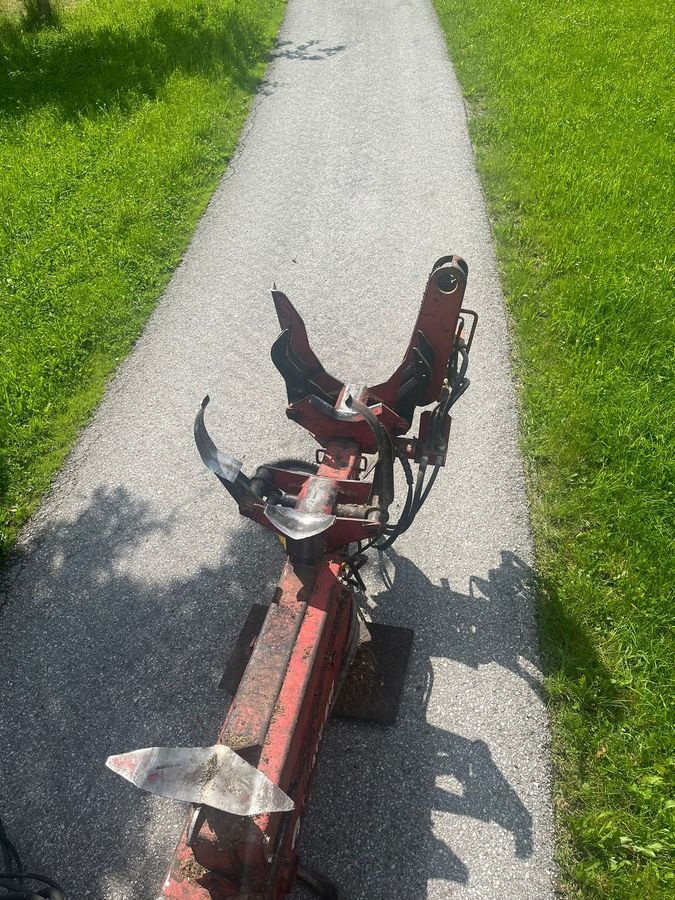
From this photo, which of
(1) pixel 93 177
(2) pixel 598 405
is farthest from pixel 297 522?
(1) pixel 93 177

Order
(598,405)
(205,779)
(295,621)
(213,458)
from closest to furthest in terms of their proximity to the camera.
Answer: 1. (205,779)
2. (295,621)
3. (213,458)
4. (598,405)

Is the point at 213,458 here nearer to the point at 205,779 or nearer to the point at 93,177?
the point at 205,779

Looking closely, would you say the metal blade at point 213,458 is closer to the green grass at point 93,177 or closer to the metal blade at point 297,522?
the metal blade at point 297,522

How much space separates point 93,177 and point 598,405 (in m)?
6.91

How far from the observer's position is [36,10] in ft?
40.2

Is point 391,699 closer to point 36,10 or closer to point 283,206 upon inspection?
point 283,206

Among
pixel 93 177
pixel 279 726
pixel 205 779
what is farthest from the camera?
pixel 93 177

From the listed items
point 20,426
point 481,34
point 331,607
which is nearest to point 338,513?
point 331,607

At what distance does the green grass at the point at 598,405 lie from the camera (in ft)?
9.46

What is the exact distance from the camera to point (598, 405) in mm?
4746

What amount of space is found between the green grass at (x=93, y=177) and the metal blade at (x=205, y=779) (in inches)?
116

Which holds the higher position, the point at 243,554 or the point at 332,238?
the point at 332,238

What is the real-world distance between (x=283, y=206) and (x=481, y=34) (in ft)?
22.6

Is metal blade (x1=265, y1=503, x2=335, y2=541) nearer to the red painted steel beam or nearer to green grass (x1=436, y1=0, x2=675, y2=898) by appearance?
the red painted steel beam
